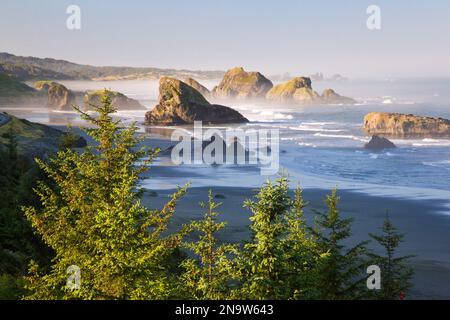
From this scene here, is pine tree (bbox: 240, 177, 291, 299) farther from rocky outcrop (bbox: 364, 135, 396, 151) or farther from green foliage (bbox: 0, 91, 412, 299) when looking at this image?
rocky outcrop (bbox: 364, 135, 396, 151)

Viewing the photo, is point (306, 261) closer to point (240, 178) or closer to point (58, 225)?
point (58, 225)

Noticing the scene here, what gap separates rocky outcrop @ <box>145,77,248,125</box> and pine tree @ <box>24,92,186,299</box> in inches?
4429

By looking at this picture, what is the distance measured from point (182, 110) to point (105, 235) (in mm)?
119962

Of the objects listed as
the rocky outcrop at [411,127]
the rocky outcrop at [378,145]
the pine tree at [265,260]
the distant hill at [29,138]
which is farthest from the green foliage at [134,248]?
the rocky outcrop at [411,127]

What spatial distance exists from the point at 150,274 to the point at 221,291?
189cm

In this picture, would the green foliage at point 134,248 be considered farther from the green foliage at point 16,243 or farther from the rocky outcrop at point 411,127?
the rocky outcrop at point 411,127

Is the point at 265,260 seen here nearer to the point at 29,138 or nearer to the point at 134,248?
the point at 134,248

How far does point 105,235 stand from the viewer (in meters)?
14.2

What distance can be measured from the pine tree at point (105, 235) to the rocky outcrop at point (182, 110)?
4429 inches

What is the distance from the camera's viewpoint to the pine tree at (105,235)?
13.1m

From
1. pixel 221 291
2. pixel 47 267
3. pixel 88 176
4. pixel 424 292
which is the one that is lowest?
pixel 424 292

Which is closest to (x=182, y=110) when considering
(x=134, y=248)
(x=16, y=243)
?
(x=16, y=243)

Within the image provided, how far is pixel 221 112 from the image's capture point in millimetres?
136375

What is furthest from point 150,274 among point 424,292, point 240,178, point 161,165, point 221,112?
point 221,112
